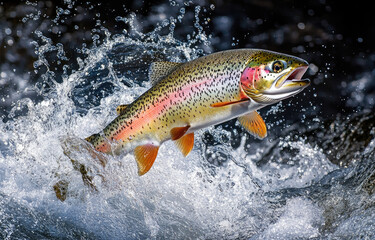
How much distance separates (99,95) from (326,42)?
3119 mm

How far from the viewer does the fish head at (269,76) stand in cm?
227

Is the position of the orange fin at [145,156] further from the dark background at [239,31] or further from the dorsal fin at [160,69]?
the dark background at [239,31]

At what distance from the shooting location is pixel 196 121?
7.96 ft

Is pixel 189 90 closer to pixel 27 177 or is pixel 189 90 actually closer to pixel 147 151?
pixel 147 151

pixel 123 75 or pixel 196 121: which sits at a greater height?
pixel 123 75

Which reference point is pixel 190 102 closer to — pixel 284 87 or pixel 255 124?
pixel 255 124

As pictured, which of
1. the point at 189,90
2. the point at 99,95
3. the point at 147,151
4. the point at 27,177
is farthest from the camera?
the point at 99,95

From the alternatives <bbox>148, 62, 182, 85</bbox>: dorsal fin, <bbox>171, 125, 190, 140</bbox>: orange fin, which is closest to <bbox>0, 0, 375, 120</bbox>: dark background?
<bbox>148, 62, 182, 85</bbox>: dorsal fin

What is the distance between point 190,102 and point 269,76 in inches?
17.5

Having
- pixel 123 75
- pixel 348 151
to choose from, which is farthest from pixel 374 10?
pixel 123 75

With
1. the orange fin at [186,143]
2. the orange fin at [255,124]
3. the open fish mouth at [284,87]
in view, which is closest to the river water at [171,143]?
the orange fin at [186,143]

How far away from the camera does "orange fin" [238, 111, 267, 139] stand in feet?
8.08

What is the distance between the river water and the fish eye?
118 cm

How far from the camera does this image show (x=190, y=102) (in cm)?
242
